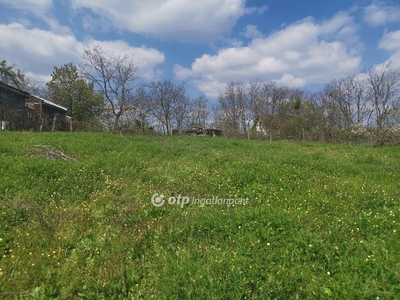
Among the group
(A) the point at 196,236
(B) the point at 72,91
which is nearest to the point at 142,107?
(B) the point at 72,91

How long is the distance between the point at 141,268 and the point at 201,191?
114 inches

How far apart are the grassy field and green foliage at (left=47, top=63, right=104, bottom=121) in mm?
32564

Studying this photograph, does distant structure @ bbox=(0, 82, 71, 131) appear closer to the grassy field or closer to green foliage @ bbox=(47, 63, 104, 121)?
green foliage @ bbox=(47, 63, 104, 121)

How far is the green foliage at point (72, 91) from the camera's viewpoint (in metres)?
35.7

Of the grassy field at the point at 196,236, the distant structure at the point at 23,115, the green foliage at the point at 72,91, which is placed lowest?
the grassy field at the point at 196,236

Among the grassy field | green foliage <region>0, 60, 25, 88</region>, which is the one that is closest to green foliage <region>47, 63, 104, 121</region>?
green foliage <region>0, 60, 25, 88</region>

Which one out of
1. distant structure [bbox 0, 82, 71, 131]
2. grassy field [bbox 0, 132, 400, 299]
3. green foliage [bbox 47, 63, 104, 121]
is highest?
green foliage [bbox 47, 63, 104, 121]

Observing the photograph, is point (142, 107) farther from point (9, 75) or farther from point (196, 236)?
point (196, 236)

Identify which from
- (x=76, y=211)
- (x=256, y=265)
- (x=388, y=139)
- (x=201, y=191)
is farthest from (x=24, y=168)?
(x=388, y=139)

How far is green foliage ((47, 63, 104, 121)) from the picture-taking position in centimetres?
3566

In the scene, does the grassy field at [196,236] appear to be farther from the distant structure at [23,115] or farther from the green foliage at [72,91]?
the green foliage at [72,91]

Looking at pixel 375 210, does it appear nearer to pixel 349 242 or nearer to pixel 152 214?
pixel 349 242

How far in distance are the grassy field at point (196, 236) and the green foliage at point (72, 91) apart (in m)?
32.6

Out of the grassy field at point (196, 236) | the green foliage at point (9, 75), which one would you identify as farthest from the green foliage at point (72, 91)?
the grassy field at point (196, 236)
